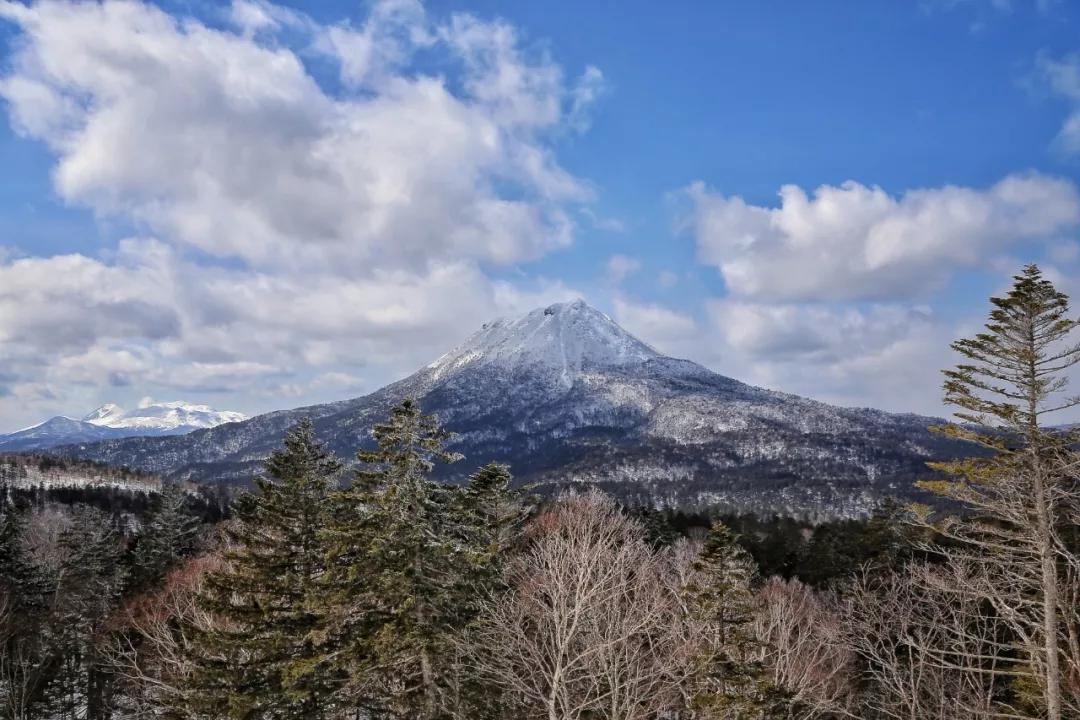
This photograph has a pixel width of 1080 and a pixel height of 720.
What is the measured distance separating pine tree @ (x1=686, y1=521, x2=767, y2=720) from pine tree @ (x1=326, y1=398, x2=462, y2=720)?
8.06m

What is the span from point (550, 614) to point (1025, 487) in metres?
12.4

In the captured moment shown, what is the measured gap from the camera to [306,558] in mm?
21312

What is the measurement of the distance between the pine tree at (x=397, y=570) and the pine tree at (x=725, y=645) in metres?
8.06

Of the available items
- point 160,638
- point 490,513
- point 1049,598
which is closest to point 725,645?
point 1049,598

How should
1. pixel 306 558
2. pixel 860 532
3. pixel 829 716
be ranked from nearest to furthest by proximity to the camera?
pixel 306 558 → pixel 829 716 → pixel 860 532

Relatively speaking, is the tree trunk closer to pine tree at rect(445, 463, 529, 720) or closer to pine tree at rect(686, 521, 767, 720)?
pine tree at rect(686, 521, 767, 720)

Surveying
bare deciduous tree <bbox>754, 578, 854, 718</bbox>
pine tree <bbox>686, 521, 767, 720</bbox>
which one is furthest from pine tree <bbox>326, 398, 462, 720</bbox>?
bare deciduous tree <bbox>754, 578, 854, 718</bbox>

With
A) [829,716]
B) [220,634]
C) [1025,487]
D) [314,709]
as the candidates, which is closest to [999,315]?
[1025,487]

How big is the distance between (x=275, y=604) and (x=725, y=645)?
15.2m

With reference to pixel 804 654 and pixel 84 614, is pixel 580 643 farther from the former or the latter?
pixel 84 614

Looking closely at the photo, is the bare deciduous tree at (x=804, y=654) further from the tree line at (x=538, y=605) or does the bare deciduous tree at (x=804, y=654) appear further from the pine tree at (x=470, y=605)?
the pine tree at (x=470, y=605)

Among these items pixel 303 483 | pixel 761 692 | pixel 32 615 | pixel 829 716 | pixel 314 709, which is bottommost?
pixel 829 716

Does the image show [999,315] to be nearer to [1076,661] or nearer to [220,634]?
[1076,661]

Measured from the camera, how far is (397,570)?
770 inches
